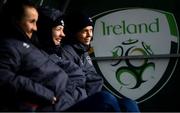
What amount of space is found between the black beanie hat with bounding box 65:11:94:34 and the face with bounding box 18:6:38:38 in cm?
84

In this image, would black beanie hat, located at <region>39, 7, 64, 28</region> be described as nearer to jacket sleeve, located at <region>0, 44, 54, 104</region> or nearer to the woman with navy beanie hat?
the woman with navy beanie hat

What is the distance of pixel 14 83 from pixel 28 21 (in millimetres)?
432

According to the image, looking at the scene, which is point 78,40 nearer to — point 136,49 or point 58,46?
point 58,46

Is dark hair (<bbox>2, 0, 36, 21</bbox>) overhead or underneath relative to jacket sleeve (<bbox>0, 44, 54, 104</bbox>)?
overhead

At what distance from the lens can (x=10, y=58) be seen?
2840mm

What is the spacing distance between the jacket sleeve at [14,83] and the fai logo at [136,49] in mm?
2838

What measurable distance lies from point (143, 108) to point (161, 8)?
111cm

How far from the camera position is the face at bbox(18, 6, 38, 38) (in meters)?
3.04

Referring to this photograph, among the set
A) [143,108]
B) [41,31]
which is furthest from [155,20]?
[41,31]

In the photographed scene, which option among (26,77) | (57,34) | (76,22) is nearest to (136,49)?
(76,22)

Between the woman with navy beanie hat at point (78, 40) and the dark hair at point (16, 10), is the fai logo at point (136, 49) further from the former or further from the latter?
the dark hair at point (16, 10)

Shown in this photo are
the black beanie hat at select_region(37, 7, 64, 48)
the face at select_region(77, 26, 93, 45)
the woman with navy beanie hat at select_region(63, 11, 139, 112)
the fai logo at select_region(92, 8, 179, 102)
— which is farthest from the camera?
the fai logo at select_region(92, 8, 179, 102)

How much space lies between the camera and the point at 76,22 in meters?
→ 3.92

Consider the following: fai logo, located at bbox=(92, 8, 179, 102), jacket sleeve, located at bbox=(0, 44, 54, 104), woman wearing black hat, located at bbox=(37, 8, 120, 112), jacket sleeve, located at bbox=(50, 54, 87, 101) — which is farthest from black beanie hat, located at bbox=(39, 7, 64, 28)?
fai logo, located at bbox=(92, 8, 179, 102)
